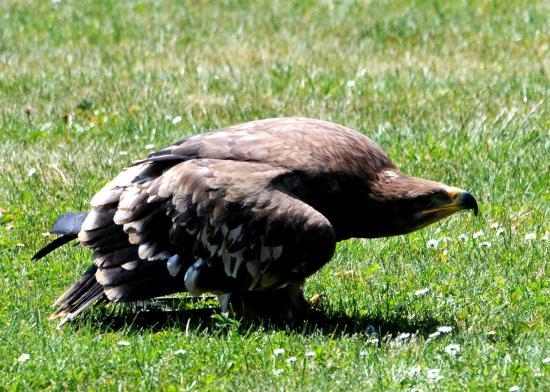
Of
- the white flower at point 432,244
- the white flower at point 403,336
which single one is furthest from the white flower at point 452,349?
the white flower at point 432,244

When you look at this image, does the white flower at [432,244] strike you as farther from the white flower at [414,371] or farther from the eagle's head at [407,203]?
the white flower at [414,371]

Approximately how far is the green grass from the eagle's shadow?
0.02 metres

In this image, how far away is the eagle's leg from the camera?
19.9 ft

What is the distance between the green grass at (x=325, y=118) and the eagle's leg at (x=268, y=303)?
14cm

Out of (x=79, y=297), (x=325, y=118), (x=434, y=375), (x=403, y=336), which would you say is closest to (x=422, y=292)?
(x=403, y=336)

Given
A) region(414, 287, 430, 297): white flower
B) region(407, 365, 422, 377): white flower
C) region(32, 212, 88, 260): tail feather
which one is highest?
region(32, 212, 88, 260): tail feather

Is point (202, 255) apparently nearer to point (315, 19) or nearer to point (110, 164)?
point (110, 164)

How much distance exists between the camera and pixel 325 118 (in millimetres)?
9344

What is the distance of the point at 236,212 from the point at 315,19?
22.8 ft

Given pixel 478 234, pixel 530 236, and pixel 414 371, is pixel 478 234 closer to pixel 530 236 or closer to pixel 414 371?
pixel 530 236

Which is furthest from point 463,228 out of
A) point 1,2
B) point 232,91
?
point 1,2

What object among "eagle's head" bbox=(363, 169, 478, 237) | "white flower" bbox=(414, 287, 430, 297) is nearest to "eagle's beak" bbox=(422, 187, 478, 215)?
"eagle's head" bbox=(363, 169, 478, 237)

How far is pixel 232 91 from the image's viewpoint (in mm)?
10000

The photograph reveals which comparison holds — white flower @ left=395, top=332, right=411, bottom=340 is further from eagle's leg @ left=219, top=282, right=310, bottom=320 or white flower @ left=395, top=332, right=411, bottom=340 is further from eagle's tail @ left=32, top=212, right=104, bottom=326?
eagle's tail @ left=32, top=212, right=104, bottom=326
